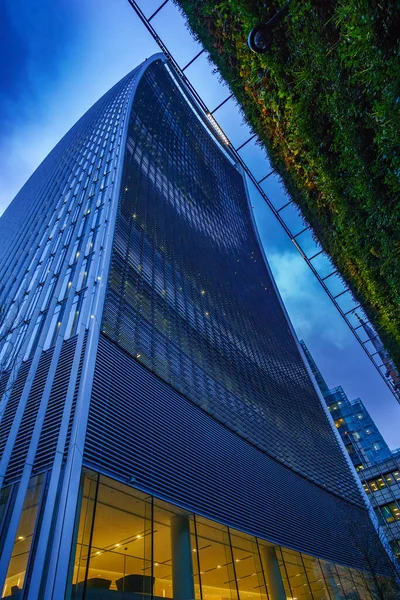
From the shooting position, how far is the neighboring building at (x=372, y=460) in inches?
1666

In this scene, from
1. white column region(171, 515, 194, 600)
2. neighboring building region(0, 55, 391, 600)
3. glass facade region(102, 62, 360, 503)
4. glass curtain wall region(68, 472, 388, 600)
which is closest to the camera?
glass curtain wall region(68, 472, 388, 600)

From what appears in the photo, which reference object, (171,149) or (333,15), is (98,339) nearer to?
(333,15)

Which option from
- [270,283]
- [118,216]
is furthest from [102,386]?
[270,283]

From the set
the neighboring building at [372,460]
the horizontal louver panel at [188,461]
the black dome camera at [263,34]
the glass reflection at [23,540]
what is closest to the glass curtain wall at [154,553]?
the horizontal louver panel at [188,461]

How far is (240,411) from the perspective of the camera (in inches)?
837

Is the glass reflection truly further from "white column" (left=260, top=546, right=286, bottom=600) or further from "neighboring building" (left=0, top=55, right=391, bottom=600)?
"white column" (left=260, top=546, right=286, bottom=600)

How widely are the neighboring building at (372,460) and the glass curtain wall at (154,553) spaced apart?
2206 centimetres

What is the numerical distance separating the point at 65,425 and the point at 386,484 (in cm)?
4915

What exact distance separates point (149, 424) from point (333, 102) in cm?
1195

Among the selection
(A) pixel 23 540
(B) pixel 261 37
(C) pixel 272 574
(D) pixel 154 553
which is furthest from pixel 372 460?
(B) pixel 261 37

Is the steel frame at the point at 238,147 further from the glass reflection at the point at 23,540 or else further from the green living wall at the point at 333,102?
the glass reflection at the point at 23,540

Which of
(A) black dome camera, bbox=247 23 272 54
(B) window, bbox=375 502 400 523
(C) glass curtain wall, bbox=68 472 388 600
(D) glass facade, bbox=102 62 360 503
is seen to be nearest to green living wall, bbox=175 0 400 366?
(A) black dome camera, bbox=247 23 272 54

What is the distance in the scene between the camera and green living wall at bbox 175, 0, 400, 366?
14.5 ft

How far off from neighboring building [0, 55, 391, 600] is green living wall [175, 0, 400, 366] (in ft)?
27.4
